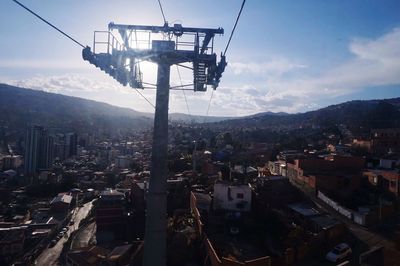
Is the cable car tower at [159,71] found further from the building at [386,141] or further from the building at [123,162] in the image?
the building at [123,162]

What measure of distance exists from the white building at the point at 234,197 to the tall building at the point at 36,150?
1600 inches

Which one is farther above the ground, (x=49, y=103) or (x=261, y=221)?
(x=49, y=103)

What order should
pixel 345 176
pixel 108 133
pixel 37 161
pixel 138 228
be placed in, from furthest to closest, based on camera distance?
pixel 108 133
pixel 37 161
pixel 138 228
pixel 345 176

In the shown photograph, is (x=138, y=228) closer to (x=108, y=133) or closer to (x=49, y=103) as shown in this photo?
(x=108, y=133)

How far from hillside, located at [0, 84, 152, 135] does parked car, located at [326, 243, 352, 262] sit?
104 meters

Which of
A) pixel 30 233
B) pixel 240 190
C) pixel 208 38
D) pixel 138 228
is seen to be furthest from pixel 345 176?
pixel 30 233

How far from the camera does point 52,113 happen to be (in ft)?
460

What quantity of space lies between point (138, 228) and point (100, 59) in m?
18.2

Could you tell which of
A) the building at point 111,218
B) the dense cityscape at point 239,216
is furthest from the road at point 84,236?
the building at point 111,218

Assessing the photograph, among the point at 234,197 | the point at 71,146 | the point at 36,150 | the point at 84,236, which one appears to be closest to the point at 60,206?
the point at 84,236

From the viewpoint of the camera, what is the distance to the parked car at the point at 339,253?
→ 482 inches

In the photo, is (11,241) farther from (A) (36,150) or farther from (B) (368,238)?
(A) (36,150)

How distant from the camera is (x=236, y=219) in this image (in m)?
17.0

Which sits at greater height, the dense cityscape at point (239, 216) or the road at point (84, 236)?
the dense cityscape at point (239, 216)
